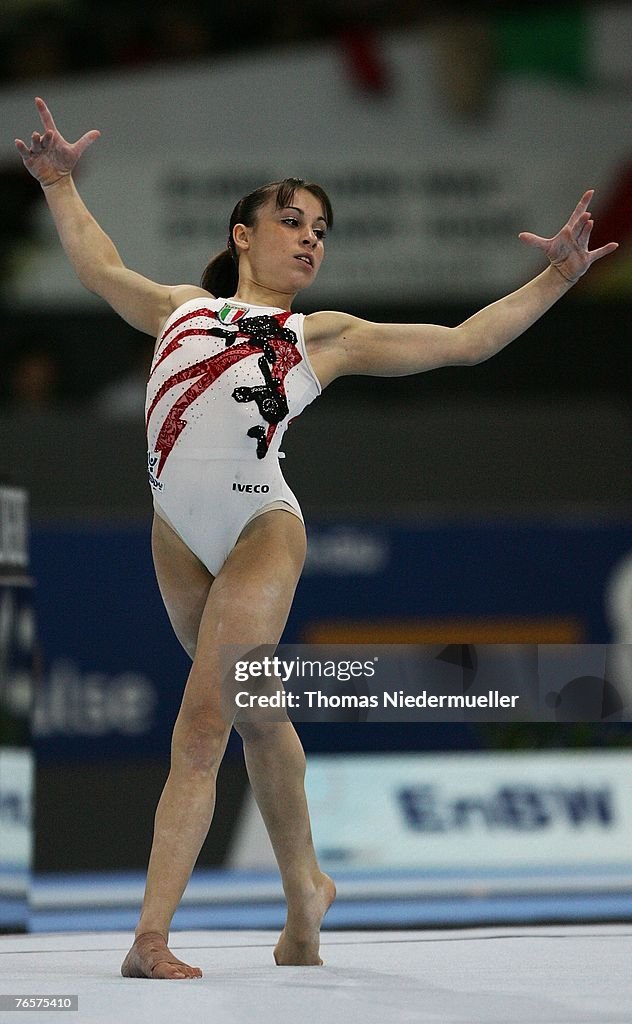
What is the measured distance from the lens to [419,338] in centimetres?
345

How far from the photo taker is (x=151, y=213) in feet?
30.4

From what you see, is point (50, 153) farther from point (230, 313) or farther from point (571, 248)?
point (571, 248)

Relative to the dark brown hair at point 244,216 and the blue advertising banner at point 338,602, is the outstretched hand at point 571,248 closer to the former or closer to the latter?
the dark brown hair at point 244,216

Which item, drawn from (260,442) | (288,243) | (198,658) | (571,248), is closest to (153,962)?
(198,658)

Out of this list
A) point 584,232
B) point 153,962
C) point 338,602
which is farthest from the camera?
point 338,602

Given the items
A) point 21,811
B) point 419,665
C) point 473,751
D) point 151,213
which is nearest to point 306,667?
point 419,665

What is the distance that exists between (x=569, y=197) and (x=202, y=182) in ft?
7.36

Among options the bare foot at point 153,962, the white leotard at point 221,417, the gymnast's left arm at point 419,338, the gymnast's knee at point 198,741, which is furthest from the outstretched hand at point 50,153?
the bare foot at point 153,962

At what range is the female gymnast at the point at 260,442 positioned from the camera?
3.34 metres

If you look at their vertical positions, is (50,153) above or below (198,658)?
above

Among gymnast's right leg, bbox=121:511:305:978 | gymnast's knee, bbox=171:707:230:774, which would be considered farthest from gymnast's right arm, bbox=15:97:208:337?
gymnast's knee, bbox=171:707:230:774

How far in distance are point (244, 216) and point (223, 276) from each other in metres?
0.21

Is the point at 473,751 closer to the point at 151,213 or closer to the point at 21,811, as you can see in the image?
the point at 21,811

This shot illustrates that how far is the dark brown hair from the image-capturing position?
11.8 ft
